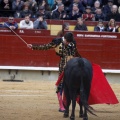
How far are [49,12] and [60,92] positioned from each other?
20.6ft

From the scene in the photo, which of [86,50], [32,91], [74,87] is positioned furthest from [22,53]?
[74,87]

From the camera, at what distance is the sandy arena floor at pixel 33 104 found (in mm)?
8781

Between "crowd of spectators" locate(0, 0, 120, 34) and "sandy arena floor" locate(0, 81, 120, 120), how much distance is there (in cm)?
171

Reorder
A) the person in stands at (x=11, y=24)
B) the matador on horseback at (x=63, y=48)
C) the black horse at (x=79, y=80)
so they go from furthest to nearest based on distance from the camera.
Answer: the person in stands at (x=11, y=24) → the matador on horseback at (x=63, y=48) → the black horse at (x=79, y=80)

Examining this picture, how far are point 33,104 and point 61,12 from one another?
531cm

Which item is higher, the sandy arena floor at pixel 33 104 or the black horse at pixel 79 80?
the black horse at pixel 79 80

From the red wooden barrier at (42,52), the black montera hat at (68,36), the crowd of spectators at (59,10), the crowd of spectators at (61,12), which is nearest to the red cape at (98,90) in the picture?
the black montera hat at (68,36)

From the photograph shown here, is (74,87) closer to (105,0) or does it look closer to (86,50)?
(86,50)

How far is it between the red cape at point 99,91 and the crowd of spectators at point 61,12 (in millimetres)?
5604

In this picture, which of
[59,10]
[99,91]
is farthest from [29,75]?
[99,91]

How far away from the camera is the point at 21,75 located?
1473 cm

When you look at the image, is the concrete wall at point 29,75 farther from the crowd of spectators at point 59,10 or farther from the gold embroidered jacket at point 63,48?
the gold embroidered jacket at point 63,48

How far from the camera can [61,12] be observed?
1516 centimetres

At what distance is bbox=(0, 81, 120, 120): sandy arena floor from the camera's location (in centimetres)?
878
